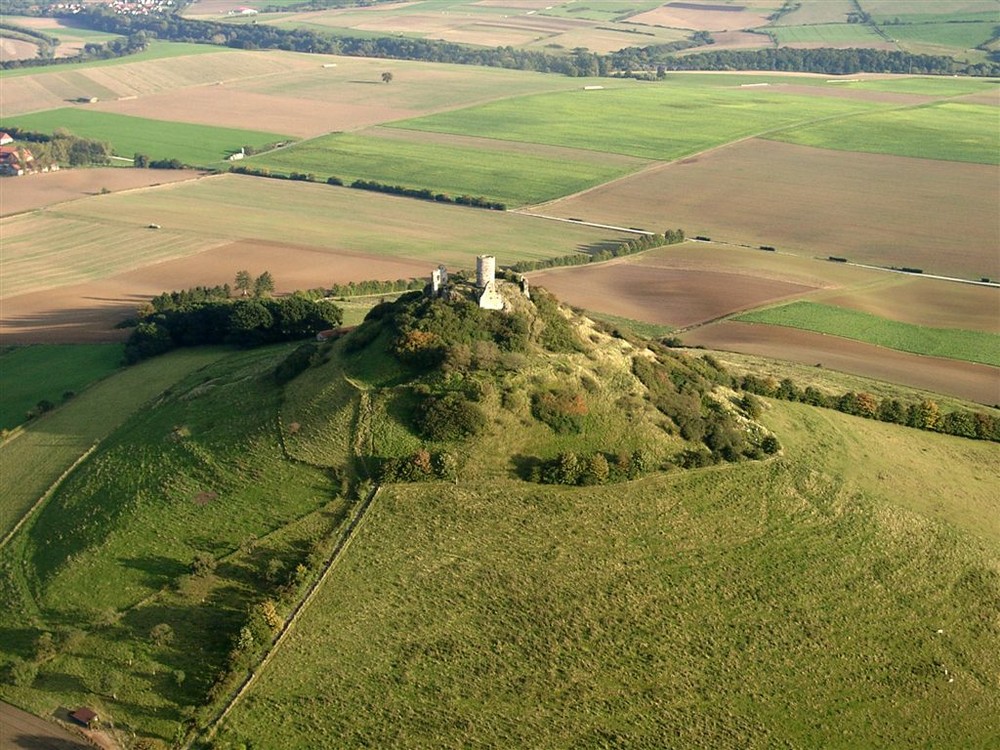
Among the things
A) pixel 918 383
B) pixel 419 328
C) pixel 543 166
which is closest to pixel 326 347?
pixel 419 328

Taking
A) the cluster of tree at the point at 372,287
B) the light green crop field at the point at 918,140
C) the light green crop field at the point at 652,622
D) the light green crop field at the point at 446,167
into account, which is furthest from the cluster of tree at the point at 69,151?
the light green crop field at the point at 652,622

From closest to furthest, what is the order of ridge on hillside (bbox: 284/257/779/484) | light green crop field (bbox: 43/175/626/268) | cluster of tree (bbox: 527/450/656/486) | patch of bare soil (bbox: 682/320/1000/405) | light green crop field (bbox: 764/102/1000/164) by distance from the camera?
cluster of tree (bbox: 527/450/656/486) → ridge on hillside (bbox: 284/257/779/484) → patch of bare soil (bbox: 682/320/1000/405) → light green crop field (bbox: 43/175/626/268) → light green crop field (bbox: 764/102/1000/164)

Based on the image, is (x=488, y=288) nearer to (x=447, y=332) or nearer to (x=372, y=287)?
(x=447, y=332)

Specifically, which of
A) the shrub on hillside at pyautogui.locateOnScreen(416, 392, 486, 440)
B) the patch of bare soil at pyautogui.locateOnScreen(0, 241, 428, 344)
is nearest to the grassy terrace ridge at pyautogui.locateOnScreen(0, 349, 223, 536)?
the patch of bare soil at pyautogui.locateOnScreen(0, 241, 428, 344)

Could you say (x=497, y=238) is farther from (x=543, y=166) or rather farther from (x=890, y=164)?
(x=890, y=164)

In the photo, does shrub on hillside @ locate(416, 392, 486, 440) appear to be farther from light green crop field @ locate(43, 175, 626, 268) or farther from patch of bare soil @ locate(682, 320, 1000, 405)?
light green crop field @ locate(43, 175, 626, 268)

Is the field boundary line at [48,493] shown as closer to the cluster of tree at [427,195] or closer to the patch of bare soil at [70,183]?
the cluster of tree at [427,195]
